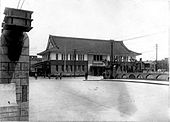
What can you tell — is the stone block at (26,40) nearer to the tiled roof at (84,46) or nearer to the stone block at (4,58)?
the stone block at (4,58)

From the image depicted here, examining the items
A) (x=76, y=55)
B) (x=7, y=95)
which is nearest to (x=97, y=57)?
(x=76, y=55)

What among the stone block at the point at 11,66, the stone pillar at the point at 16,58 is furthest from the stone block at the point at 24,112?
the stone block at the point at 11,66

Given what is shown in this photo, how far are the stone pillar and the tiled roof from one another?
27538 mm

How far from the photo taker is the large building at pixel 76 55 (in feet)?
107

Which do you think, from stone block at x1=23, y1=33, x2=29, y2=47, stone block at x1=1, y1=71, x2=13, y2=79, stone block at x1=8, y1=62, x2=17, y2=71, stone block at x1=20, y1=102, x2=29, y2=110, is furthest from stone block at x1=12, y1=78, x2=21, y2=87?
stone block at x1=23, y1=33, x2=29, y2=47

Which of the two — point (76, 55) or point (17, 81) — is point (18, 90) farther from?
point (76, 55)

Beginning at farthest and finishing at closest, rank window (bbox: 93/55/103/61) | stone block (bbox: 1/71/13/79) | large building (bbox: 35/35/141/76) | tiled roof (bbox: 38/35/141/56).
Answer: window (bbox: 93/55/103/61) < tiled roof (bbox: 38/35/141/56) < large building (bbox: 35/35/141/76) < stone block (bbox: 1/71/13/79)

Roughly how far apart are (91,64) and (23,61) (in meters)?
31.3

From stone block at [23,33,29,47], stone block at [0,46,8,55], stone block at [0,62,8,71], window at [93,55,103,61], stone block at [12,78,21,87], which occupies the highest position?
window at [93,55,103,61]

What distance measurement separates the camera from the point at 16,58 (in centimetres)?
465

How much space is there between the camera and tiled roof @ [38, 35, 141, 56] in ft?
111

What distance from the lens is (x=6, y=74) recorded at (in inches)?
180

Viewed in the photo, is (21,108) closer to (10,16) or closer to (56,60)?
(10,16)

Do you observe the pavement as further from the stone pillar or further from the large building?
the large building
